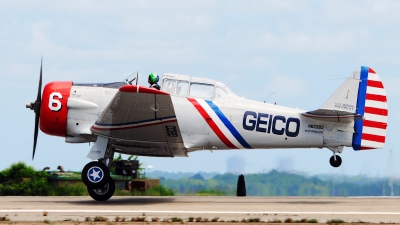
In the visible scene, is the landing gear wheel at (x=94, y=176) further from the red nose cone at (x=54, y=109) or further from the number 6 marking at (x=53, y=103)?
the number 6 marking at (x=53, y=103)

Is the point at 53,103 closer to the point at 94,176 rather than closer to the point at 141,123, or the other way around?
the point at 94,176

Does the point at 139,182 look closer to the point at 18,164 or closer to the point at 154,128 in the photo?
the point at 18,164

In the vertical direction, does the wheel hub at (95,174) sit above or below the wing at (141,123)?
below

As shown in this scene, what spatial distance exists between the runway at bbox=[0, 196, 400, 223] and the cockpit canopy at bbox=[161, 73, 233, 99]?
2412 mm

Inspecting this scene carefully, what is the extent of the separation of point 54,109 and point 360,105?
6.93 m

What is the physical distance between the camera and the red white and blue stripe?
47.9 ft

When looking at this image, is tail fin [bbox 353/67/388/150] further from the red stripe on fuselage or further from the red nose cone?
the red nose cone

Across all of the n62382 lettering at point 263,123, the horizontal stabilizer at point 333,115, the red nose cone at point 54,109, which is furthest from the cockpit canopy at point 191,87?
the red nose cone at point 54,109

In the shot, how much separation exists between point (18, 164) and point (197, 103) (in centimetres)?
674

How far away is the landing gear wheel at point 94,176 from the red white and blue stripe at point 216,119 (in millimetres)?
2508

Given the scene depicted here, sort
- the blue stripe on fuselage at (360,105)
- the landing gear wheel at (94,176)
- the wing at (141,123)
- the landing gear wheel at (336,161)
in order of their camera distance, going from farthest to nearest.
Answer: the landing gear wheel at (336,161) → the blue stripe on fuselage at (360,105) → the landing gear wheel at (94,176) → the wing at (141,123)

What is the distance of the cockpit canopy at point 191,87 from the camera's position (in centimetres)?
1459

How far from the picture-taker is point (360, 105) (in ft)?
49.6

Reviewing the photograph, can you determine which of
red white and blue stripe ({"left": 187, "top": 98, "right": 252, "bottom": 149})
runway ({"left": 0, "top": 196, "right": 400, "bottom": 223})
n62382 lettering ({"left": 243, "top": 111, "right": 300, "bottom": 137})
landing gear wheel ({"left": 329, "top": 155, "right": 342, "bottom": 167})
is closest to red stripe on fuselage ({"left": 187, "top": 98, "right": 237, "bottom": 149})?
red white and blue stripe ({"left": 187, "top": 98, "right": 252, "bottom": 149})
